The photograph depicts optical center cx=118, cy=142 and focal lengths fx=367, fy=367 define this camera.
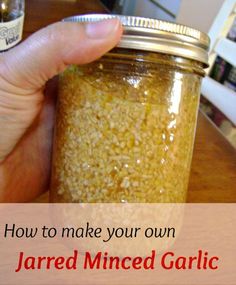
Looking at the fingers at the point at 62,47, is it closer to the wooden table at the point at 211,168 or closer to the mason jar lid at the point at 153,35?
the mason jar lid at the point at 153,35

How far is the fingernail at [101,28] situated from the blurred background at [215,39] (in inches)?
23.8

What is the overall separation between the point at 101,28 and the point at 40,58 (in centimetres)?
7

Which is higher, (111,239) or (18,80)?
(18,80)

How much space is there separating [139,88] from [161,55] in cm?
4

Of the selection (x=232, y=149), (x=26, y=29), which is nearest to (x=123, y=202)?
(x=232, y=149)

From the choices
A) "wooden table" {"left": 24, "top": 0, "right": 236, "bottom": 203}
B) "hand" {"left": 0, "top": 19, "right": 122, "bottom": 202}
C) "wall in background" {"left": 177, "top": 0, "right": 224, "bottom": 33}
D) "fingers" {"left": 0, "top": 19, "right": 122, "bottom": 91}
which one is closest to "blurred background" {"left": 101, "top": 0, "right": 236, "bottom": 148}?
"wall in background" {"left": 177, "top": 0, "right": 224, "bottom": 33}

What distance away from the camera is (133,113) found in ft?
1.25

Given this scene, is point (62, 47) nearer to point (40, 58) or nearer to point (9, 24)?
point (40, 58)

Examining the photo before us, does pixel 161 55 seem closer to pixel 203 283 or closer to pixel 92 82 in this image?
pixel 92 82

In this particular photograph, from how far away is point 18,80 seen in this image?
415 millimetres

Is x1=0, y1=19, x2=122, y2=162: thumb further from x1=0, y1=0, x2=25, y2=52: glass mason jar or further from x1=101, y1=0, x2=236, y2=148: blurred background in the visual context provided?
x1=101, y1=0, x2=236, y2=148: blurred background

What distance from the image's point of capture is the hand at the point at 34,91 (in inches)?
14.1

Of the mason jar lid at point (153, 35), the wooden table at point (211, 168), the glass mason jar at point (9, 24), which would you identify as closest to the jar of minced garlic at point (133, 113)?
the mason jar lid at point (153, 35)

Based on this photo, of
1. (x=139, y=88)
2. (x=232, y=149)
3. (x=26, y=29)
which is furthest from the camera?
(x=26, y=29)
